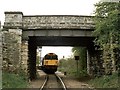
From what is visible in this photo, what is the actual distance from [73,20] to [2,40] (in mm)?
6268

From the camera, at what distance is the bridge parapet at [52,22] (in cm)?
2716

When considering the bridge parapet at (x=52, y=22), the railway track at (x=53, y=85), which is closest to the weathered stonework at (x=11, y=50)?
the bridge parapet at (x=52, y=22)

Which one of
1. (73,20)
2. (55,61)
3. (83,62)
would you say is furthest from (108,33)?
(55,61)

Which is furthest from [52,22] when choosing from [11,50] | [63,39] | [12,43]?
[63,39]

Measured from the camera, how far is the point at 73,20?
90.1ft

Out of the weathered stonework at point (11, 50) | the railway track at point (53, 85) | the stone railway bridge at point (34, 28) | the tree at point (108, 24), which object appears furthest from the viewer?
the stone railway bridge at point (34, 28)

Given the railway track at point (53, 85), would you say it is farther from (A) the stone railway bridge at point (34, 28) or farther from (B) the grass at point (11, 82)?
(A) the stone railway bridge at point (34, 28)

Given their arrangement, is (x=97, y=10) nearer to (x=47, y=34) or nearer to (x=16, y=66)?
(x=47, y=34)

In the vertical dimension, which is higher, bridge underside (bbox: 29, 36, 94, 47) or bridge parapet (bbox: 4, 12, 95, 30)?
bridge parapet (bbox: 4, 12, 95, 30)

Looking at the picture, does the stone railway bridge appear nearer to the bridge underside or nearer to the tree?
the bridge underside

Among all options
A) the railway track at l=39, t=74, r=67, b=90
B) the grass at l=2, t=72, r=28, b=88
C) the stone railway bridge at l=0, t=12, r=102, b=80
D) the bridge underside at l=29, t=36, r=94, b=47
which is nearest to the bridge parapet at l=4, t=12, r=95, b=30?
the stone railway bridge at l=0, t=12, r=102, b=80

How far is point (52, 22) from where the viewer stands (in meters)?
27.3

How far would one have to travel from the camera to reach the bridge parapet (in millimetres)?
27156

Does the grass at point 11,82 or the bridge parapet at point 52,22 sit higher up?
the bridge parapet at point 52,22
